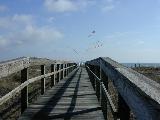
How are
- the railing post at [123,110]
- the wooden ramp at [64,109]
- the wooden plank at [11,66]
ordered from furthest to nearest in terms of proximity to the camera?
the wooden ramp at [64,109], the wooden plank at [11,66], the railing post at [123,110]

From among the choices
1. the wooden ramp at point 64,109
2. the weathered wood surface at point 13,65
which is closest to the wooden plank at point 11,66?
the weathered wood surface at point 13,65

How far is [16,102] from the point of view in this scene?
1522 centimetres

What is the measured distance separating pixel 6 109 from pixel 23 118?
720cm

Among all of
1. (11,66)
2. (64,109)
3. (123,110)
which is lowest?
→ (64,109)

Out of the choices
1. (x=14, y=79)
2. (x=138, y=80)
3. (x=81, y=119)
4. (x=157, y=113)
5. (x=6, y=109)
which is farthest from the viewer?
(x=14, y=79)

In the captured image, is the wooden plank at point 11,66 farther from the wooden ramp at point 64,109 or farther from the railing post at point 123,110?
the railing post at point 123,110

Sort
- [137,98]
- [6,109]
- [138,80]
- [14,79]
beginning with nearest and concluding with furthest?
[137,98]
[138,80]
[6,109]
[14,79]

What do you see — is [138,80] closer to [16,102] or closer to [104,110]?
[104,110]

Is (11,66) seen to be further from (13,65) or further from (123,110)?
(123,110)

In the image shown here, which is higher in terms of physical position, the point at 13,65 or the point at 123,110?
the point at 13,65

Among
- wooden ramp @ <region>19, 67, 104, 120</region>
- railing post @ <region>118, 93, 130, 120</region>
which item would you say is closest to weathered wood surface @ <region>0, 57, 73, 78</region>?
wooden ramp @ <region>19, 67, 104, 120</region>

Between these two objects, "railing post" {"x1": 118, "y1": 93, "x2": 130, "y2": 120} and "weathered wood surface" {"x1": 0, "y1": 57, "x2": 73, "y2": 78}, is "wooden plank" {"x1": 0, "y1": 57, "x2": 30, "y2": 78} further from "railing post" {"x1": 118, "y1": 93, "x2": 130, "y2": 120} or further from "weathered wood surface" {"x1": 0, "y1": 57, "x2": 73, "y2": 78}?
"railing post" {"x1": 118, "y1": 93, "x2": 130, "y2": 120}

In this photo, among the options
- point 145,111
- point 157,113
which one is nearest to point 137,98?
point 145,111

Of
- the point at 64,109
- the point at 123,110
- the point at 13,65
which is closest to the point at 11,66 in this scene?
Answer: the point at 13,65
